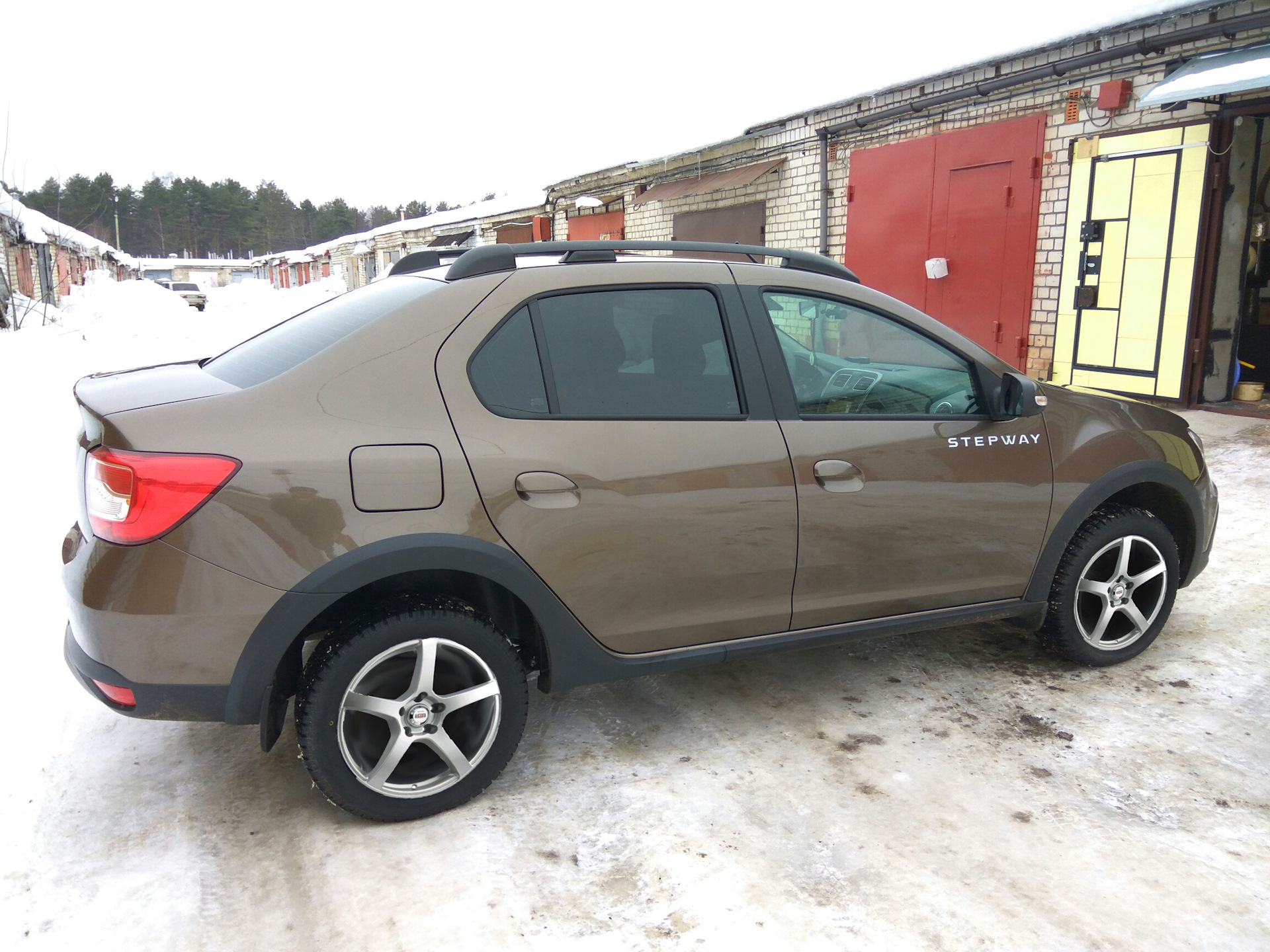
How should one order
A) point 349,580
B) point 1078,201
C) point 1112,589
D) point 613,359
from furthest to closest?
point 1078,201 < point 1112,589 < point 613,359 < point 349,580

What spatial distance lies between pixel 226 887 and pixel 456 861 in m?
0.60

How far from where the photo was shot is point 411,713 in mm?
2648

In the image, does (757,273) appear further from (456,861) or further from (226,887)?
(226,887)

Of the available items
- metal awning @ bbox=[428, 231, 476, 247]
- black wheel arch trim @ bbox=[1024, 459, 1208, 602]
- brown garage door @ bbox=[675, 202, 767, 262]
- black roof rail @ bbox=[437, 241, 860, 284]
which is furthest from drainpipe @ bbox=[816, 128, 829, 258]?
metal awning @ bbox=[428, 231, 476, 247]

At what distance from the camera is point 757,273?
10.5 feet

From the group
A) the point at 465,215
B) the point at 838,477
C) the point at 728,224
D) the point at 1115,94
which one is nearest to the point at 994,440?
the point at 838,477

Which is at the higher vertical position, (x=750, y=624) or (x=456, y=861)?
(x=750, y=624)

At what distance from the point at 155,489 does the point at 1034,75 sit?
941 cm

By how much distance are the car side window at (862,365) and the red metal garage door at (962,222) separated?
260 inches

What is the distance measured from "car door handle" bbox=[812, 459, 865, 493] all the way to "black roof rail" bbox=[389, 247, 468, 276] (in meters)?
1.50

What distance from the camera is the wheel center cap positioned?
2.65m

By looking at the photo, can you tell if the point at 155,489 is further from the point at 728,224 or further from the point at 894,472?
the point at 728,224

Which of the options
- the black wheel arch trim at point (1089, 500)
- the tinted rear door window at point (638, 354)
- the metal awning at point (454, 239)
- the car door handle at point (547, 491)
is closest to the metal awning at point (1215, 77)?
the black wheel arch trim at point (1089, 500)

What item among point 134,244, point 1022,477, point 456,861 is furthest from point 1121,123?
point 134,244
